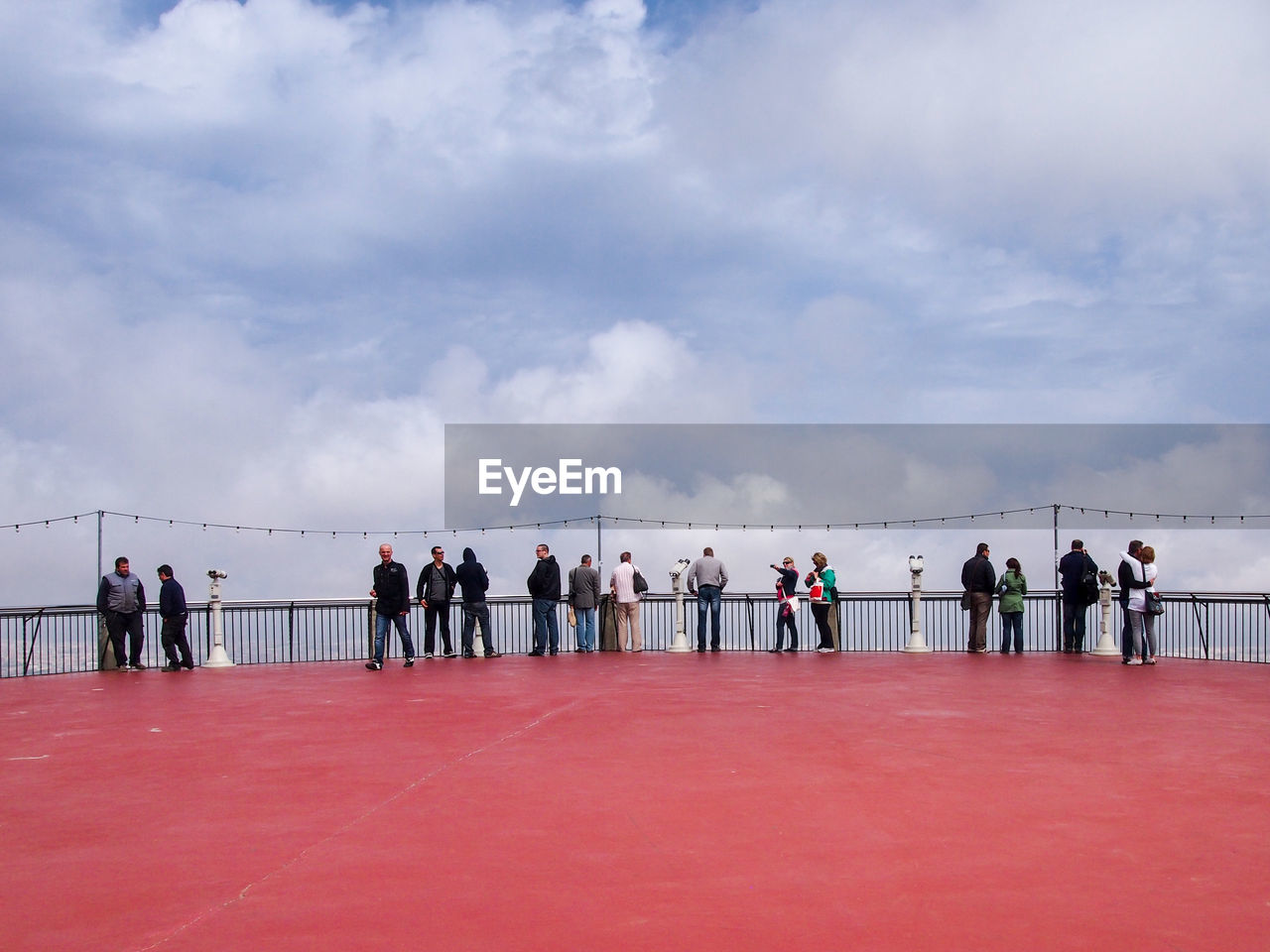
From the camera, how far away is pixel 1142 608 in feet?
51.2

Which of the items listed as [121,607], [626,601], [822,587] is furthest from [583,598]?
[121,607]

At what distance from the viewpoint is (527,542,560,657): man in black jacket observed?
19172 millimetres

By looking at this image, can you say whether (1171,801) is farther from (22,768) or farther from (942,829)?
(22,768)

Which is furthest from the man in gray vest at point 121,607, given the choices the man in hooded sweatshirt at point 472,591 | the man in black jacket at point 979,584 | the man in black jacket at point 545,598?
the man in black jacket at point 979,584

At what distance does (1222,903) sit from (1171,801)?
2047 millimetres

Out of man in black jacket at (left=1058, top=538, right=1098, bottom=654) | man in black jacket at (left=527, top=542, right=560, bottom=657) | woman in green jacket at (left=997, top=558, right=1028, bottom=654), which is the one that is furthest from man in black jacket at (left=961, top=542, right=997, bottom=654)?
man in black jacket at (left=527, top=542, right=560, bottom=657)

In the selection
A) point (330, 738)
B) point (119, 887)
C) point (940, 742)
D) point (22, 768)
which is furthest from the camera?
point (330, 738)

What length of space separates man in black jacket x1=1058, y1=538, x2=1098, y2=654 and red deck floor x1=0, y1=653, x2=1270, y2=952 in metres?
6.27

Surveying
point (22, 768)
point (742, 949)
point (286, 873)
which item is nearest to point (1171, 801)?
point (742, 949)

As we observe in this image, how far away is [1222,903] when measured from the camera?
4.55m

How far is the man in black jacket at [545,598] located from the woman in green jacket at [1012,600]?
7.67 meters

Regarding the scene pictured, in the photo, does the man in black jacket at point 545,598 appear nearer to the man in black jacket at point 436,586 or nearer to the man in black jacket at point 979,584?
the man in black jacket at point 436,586

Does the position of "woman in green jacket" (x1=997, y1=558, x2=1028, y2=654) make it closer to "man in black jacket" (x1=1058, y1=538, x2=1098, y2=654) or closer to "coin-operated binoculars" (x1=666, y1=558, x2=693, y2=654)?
"man in black jacket" (x1=1058, y1=538, x2=1098, y2=654)

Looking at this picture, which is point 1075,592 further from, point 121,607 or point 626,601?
point 121,607
